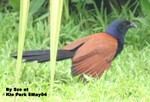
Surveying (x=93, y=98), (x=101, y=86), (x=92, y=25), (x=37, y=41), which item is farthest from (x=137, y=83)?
(x=92, y=25)

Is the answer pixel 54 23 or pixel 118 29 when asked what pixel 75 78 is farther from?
pixel 54 23

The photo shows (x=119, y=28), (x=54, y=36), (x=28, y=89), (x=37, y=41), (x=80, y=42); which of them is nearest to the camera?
(x=54, y=36)

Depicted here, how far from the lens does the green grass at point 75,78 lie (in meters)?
2.53

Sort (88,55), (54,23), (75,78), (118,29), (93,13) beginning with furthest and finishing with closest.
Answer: (93,13), (118,29), (88,55), (75,78), (54,23)

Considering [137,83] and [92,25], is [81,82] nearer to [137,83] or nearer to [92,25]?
[137,83]

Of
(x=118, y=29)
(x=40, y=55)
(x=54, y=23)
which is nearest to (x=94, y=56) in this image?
(x=40, y=55)

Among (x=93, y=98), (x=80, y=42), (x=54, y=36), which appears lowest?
(x=93, y=98)

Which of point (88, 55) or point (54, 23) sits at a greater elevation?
point (54, 23)

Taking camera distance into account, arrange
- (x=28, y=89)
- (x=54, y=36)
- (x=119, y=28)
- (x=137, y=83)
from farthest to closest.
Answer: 1. (x=119, y=28)
2. (x=137, y=83)
3. (x=28, y=89)
4. (x=54, y=36)

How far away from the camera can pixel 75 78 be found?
2.90m

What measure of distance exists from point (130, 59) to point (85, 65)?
1001mm

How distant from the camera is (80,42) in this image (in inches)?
129

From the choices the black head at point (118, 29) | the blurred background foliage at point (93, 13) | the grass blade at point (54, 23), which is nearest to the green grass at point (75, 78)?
the blurred background foliage at point (93, 13)

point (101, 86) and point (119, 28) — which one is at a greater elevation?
point (119, 28)
